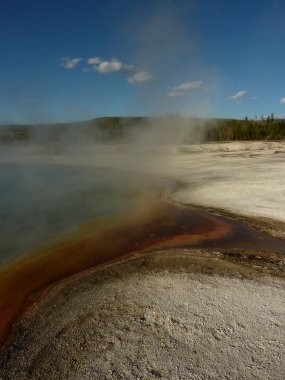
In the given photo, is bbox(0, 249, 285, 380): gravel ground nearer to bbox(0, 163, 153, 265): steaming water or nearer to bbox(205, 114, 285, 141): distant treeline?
bbox(0, 163, 153, 265): steaming water

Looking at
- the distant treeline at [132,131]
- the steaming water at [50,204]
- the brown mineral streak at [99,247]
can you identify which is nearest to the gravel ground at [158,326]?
the brown mineral streak at [99,247]

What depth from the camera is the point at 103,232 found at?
959cm

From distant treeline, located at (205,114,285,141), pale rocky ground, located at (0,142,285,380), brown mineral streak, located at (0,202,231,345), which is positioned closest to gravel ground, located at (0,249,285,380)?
pale rocky ground, located at (0,142,285,380)

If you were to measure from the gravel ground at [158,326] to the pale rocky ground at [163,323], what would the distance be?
1 centimetres

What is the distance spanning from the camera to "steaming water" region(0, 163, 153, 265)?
931 centimetres

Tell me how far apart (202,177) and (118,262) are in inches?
477

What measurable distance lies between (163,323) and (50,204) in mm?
9692

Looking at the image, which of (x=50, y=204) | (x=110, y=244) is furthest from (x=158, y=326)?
(x=50, y=204)

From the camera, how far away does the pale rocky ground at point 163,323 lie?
13.3 ft

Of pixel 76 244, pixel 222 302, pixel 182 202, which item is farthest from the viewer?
pixel 182 202

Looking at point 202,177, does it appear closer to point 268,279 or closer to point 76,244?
point 76,244

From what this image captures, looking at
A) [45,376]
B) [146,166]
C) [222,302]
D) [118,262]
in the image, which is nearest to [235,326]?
[222,302]

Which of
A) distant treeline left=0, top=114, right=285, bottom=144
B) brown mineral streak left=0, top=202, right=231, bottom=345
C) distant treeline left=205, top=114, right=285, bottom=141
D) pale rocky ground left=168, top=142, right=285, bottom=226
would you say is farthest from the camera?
distant treeline left=205, top=114, right=285, bottom=141

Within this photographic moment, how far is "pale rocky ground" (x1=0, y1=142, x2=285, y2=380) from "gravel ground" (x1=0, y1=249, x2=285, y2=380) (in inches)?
0.5
